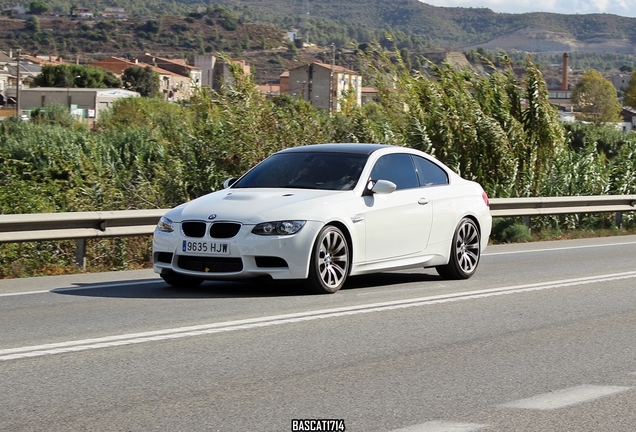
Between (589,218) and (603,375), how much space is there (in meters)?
15.6

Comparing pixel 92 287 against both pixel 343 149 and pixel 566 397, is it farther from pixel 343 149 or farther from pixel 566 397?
pixel 566 397

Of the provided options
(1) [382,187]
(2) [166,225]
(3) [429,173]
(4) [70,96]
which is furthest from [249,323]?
(4) [70,96]

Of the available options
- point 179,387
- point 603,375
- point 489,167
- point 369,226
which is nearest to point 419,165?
point 369,226

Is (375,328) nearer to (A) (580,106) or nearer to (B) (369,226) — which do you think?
(B) (369,226)

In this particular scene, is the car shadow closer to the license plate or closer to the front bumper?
the front bumper

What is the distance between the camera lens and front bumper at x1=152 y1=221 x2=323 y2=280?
9602 millimetres

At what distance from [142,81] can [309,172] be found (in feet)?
478


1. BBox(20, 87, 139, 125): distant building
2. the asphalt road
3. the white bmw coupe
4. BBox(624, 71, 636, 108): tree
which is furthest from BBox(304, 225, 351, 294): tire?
BBox(624, 71, 636, 108): tree

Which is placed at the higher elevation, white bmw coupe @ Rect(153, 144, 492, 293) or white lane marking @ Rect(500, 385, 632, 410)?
white bmw coupe @ Rect(153, 144, 492, 293)

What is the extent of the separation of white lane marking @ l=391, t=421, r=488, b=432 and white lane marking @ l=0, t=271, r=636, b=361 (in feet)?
9.16

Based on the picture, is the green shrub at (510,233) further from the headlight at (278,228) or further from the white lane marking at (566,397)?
the white lane marking at (566,397)

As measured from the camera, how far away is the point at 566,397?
6.21 m

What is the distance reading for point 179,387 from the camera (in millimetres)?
6199

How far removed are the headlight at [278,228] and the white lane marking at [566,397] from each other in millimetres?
3791
